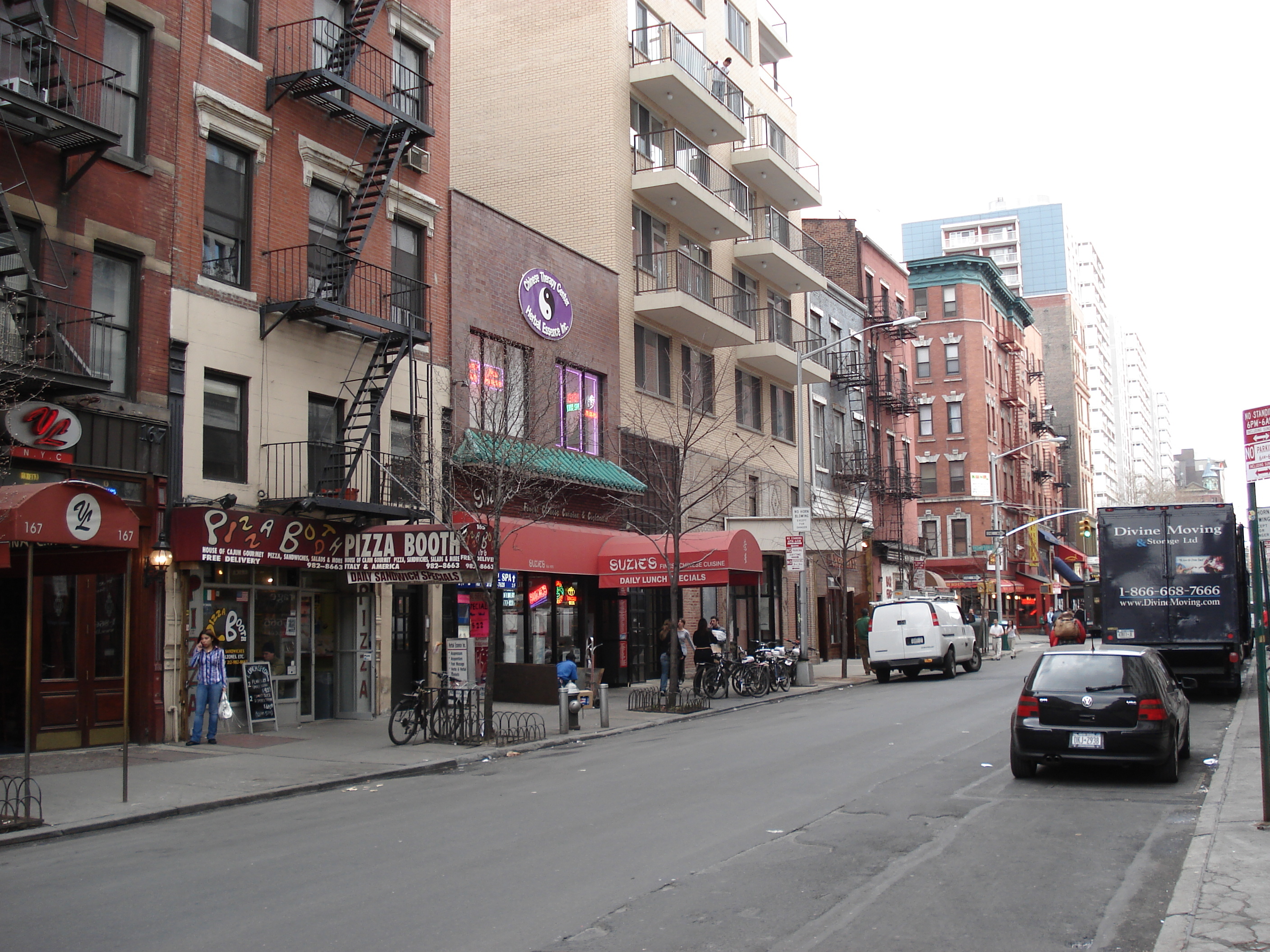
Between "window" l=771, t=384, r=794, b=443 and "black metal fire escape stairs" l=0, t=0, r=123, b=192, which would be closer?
"black metal fire escape stairs" l=0, t=0, r=123, b=192

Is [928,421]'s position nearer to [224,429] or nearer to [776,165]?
[776,165]

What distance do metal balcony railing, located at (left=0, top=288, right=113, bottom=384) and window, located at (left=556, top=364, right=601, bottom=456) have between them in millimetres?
11700

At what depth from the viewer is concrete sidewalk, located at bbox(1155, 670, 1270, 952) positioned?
245 inches

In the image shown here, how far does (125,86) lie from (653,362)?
1668cm

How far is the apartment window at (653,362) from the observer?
100 ft

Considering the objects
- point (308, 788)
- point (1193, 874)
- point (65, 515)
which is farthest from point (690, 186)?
point (1193, 874)

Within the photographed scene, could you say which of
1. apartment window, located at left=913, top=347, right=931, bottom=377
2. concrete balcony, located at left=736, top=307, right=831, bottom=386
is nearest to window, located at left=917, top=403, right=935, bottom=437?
apartment window, located at left=913, top=347, right=931, bottom=377

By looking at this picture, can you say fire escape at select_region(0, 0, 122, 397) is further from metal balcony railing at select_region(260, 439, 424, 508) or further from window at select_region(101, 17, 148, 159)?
metal balcony railing at select_region(260, 439, 424, 508)

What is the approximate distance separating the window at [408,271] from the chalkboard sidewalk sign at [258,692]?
7163 millimetres

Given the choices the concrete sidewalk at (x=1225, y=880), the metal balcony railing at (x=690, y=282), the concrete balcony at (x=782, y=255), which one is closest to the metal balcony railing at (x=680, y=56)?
the concrete balcony at (x=782, y=255)

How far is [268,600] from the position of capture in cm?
1881

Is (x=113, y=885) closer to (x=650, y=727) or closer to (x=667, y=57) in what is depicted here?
(x=650, y=727)

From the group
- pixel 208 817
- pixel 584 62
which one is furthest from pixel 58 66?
pixel 584 62

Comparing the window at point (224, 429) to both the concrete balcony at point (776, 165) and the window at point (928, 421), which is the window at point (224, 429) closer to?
the concrete balcony at point (776, 165)
